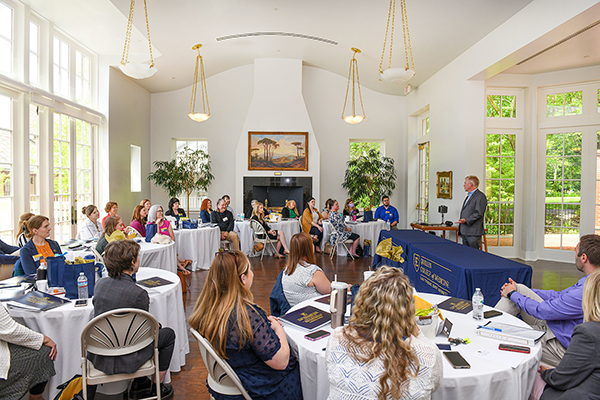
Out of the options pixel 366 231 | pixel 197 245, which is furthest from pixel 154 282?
pixel 366 231

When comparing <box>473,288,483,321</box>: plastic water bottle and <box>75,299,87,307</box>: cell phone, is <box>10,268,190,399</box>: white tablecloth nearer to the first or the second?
<box>75,299,87,307</box>: cell phone

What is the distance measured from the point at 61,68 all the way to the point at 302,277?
7.04 meters

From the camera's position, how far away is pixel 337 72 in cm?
1105

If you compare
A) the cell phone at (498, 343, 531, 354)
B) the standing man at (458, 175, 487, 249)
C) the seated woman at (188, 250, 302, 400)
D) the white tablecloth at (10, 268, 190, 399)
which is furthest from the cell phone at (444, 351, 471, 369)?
the standing man at (458, 175, 487, 249)

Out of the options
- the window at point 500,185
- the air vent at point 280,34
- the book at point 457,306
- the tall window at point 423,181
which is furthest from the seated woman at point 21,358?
the tall window at point 423,181

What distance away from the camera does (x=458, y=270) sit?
12.1 ft

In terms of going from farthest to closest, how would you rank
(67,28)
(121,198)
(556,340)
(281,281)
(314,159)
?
(314,159) → (121,198) → (67,28) → (281,281) → (556,340)

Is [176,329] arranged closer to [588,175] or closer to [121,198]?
[121,198]

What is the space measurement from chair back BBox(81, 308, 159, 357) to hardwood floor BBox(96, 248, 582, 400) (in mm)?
705

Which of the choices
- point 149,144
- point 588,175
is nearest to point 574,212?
point 588,175

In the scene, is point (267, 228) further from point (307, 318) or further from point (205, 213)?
point (307, 318)

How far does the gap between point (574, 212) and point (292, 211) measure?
6.03 metres

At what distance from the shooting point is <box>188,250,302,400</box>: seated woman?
69.1 inches

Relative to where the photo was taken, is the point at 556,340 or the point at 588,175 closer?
the point at 556,340
